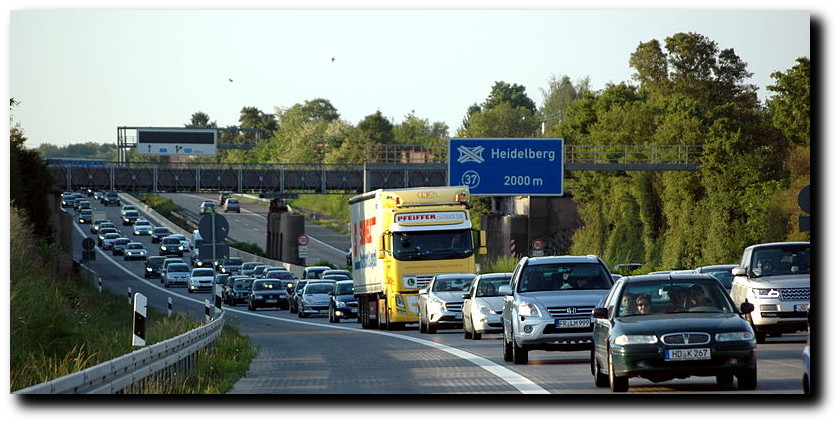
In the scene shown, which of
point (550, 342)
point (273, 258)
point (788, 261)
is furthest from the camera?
point (273, 258)

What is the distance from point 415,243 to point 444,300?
374 centimetres

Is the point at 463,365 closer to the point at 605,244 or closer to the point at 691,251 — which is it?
the point at 691,251

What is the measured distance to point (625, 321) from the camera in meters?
17.5

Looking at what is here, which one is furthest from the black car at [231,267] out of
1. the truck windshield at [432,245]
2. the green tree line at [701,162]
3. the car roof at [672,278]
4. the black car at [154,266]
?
the car roof at [672,278]

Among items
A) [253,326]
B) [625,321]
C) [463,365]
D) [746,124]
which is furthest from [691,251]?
[625,321]

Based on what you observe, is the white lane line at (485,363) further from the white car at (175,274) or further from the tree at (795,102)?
the white car at (175,274)

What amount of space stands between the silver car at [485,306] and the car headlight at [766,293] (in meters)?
6.80

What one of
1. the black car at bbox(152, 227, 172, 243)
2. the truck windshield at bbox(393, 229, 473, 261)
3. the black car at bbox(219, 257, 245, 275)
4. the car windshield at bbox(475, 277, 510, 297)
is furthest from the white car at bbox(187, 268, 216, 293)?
the black car at bbox(152, 227, 172, 243)

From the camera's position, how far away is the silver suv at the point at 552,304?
23016 millimetres

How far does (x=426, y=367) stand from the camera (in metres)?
23.3

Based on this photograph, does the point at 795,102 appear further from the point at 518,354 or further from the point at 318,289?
the point at 518,354

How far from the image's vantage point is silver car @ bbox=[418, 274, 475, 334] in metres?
37.1

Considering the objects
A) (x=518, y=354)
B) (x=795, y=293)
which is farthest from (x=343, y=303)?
(x=518, y=354)
